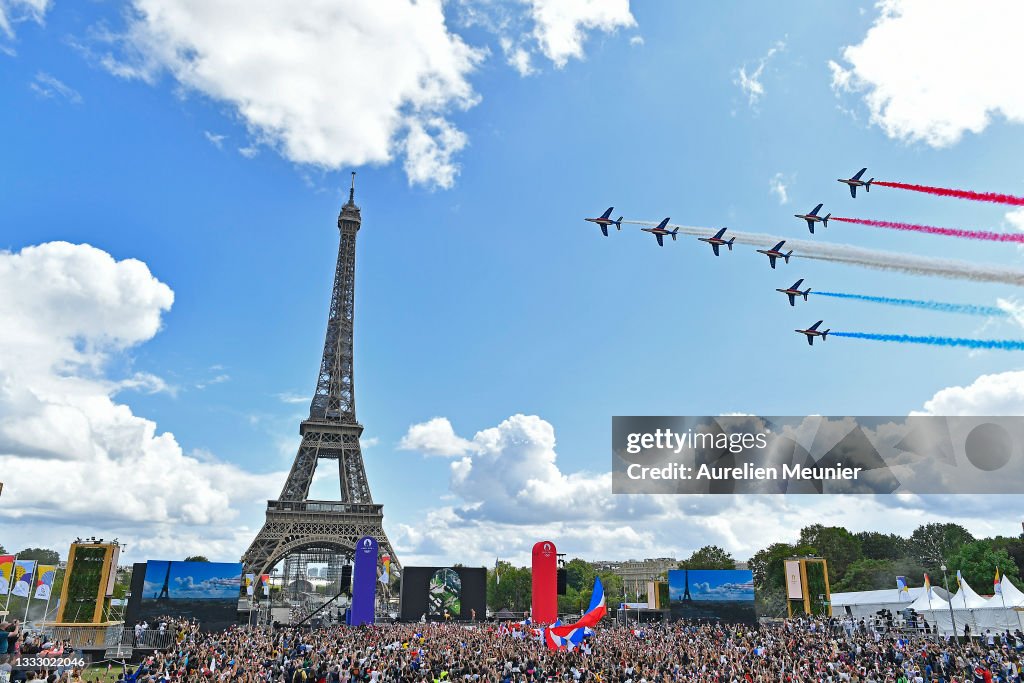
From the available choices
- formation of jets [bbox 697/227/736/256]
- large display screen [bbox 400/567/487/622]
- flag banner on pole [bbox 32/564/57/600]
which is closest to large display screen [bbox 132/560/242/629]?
flag banner on pole [bbox 32/564/57/600]

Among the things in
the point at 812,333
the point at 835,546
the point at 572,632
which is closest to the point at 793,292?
the point at 812,333

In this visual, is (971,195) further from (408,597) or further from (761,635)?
(408,597)

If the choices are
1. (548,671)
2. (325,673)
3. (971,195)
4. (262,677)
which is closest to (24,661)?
(262,677)

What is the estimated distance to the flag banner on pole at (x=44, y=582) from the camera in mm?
34125

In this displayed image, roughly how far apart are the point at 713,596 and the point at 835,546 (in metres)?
62.9

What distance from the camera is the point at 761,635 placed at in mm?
38594

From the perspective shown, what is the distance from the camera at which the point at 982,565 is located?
235ft

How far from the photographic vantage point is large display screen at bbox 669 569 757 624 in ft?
159

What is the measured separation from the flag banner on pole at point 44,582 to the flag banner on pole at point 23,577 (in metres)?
0.59

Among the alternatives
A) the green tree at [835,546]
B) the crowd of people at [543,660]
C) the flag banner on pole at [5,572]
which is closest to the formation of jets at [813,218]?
the crowd of people at [543,660]

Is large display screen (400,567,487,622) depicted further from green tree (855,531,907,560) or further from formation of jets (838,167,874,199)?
green tree (855,531,907,560)

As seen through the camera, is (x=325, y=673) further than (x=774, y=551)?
No

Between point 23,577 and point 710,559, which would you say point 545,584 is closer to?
point 23,577

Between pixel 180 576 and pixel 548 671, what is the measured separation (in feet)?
88.2
